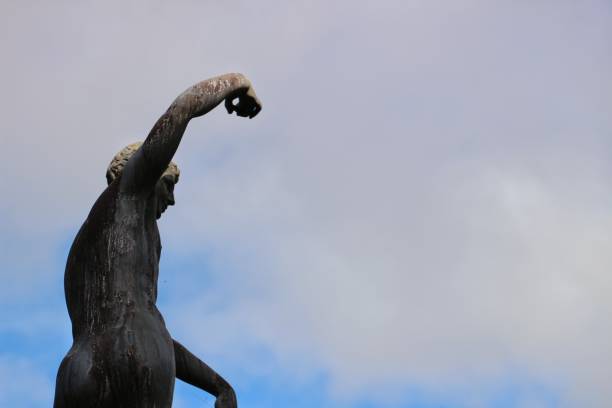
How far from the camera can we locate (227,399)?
32.1ft

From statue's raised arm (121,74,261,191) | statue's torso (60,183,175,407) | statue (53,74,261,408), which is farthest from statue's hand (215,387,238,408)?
statue's raised arm (121,74,261,191)

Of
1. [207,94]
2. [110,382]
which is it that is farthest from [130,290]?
[207,94]

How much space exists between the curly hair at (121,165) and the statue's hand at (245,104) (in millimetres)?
668

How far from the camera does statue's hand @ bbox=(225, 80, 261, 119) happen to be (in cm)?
1007

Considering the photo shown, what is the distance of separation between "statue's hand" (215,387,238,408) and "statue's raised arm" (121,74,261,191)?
169cm

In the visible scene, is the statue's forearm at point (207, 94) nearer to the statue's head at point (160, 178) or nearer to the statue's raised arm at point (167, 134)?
the statue's raised arm at point (167, 134)

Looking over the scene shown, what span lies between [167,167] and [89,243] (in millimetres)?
838

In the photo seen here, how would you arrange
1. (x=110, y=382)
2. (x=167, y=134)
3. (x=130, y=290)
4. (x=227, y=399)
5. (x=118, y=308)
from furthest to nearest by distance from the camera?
(x=227, y=399)
(x=167, y=134)
(x=130, y=290)
(x=118, y=308)
(x=110, y=382)

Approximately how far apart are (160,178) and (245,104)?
3.14 ft

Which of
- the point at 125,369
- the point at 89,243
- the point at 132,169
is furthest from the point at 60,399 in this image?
Answer: the point at 132,169

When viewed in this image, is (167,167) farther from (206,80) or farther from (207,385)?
(207,385)

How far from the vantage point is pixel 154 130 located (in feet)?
30.6

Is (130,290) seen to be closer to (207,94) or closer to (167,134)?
(167,134)

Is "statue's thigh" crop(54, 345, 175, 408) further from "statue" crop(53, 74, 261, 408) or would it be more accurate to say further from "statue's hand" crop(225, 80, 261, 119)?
"statue's hand" crop(225, 80, 261, 119)
